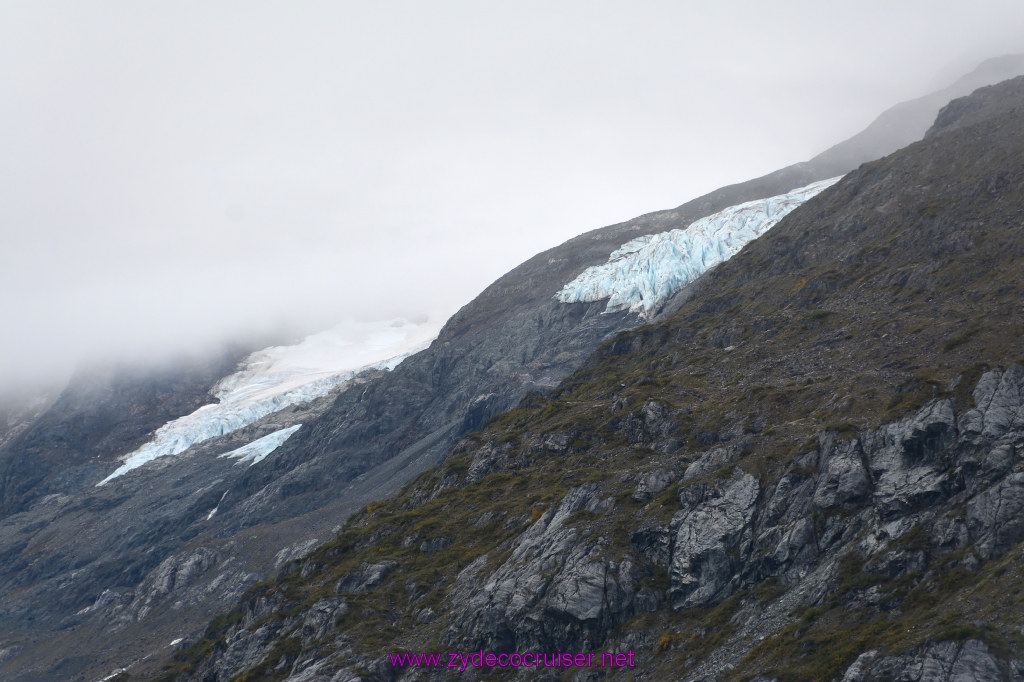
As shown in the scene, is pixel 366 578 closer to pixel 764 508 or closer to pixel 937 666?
pixel 764 508

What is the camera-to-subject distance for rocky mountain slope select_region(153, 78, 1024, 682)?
46531 millimetres

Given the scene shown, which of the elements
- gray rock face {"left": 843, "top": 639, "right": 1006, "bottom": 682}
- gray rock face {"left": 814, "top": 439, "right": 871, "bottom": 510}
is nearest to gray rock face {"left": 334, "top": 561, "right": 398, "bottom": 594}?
gray rock face {"left": 814, "top": 439, "right": 871, "bottom": 510}

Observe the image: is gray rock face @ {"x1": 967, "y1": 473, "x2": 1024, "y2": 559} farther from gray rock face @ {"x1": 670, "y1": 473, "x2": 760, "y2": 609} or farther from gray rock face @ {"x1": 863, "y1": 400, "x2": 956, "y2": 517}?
gray rock face @ {"x1": 670, "y1": 473, "x2": 760, "y2": 609}

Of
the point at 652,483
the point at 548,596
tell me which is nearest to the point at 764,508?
the point at 652,483

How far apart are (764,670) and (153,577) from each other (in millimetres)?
185342

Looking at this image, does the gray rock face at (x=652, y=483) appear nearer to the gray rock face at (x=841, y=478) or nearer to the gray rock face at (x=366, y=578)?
the gray rock face at (x=841, y=478)

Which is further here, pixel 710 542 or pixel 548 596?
pixel 548 596

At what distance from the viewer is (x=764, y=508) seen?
2425 inches

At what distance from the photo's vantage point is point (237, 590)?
543 ft

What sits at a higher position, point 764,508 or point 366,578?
point 764,508

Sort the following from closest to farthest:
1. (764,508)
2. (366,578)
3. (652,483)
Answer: (764,508), (652,483), (366,578)

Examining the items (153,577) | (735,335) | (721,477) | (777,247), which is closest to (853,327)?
(735,335)

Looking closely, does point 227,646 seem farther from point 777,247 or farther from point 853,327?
point 777,247

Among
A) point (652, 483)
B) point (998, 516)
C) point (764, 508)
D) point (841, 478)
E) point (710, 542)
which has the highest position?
point (652, 483)
